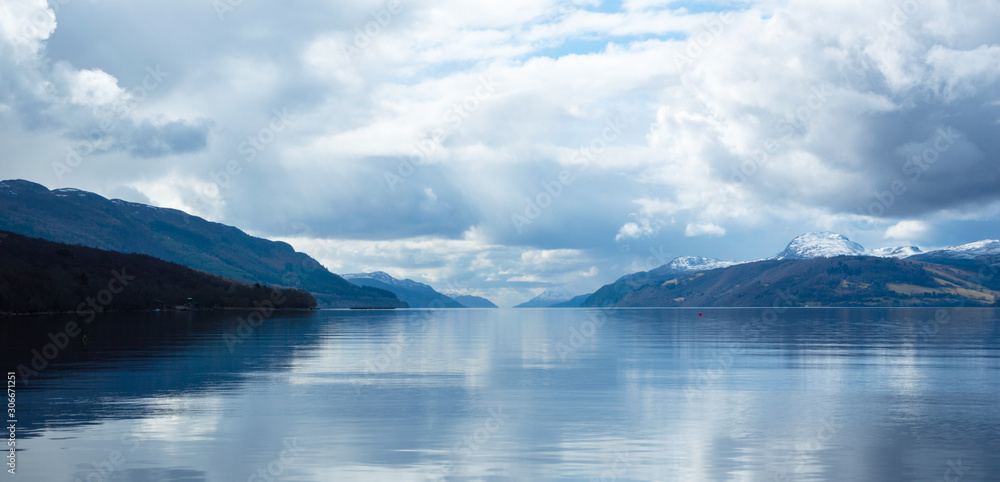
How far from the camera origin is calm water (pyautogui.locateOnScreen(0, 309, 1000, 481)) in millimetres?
28266

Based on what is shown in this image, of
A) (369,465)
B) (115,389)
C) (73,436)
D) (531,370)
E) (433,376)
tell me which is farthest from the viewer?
(531,370)

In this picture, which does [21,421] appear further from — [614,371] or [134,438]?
[614,371]

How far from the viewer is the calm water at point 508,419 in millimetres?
28266

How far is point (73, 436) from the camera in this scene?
1299 inches

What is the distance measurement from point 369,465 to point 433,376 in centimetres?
3152

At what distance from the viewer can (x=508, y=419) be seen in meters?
39.3

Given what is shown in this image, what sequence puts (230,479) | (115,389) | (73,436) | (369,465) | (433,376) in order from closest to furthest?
(230,479) → (369,465) → (73,436) → (115,389) → (433,376)

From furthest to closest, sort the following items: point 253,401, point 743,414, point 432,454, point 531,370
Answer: point 531,370
point 253,401
point 743,414
point 432,454

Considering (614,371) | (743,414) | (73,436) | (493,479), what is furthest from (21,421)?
(614,371)

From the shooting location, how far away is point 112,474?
88.2ft

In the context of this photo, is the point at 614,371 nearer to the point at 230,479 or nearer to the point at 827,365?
the point at 827,365

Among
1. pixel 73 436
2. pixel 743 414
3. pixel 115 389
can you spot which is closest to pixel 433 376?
pixel 115 389

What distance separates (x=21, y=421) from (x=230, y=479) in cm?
1664

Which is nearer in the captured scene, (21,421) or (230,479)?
(230,479)
